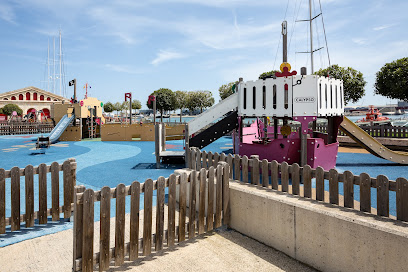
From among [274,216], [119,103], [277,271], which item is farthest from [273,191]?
[119,103]

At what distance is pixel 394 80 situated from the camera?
35469 mm

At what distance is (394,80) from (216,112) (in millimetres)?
33899

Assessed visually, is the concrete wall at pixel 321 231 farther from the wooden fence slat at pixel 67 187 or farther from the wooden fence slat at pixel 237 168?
the wooden fence slat at pixel 67 187

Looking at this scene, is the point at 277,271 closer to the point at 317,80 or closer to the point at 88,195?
the point at 88,195

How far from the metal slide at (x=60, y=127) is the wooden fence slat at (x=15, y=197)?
21.5m

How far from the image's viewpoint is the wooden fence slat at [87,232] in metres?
3.77

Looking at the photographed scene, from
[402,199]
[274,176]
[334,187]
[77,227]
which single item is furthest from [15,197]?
[402,199]

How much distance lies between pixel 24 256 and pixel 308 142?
924 centimetres

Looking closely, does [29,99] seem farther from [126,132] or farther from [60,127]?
[126,132]

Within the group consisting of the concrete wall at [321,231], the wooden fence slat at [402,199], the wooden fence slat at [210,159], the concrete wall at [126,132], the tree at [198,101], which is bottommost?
the concrete wall at [321,231]

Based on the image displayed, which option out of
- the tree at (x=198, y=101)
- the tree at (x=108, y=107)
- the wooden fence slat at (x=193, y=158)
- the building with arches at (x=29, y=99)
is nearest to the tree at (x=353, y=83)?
the wooden fence slat at (x=193, y=158)

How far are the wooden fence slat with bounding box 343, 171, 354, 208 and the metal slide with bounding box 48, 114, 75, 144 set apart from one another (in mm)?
25581

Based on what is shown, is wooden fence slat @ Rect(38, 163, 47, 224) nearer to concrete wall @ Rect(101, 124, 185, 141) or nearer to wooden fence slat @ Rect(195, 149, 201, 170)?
wooden fence slat @ Rect(195, 149, 201, 170)

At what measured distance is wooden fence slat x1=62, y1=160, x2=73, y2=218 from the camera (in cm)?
610
